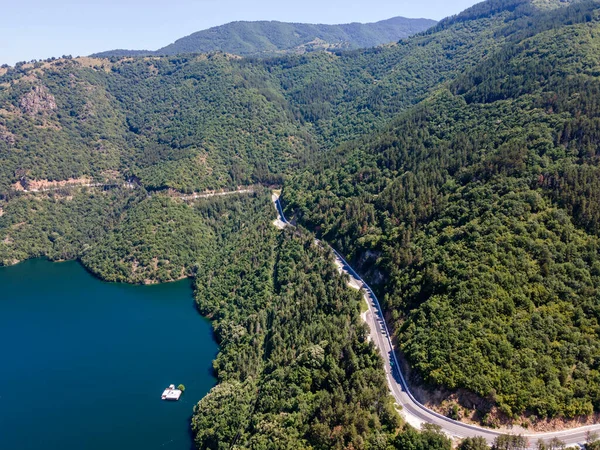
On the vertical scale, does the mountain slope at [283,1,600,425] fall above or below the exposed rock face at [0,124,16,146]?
below

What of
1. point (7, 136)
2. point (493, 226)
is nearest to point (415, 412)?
point (493, 226)

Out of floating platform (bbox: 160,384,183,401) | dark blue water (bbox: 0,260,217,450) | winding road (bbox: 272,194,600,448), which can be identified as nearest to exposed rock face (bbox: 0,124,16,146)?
dark blue water (bbox: 0,260,217,450)

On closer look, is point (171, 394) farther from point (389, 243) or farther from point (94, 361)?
point (389, 243)

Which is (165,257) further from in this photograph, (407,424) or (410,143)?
(407,424)

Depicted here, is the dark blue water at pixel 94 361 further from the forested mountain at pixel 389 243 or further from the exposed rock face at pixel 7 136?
the exposed rock face at pixel 7 136

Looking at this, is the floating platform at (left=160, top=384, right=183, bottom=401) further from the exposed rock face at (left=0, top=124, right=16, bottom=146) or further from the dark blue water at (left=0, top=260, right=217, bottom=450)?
the exposed rock face at (left=0, top=124, right=16, bottom=146)
